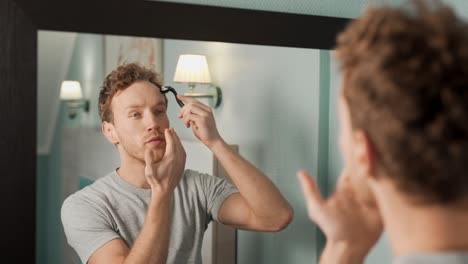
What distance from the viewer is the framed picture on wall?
994 millimetres

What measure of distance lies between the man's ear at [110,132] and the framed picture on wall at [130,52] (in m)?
0.08

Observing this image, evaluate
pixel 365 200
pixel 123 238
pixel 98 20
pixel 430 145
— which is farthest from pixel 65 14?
pixel 430 145

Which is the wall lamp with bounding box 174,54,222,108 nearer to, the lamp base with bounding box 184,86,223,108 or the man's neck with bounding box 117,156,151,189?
the lamp base with bounding box 184,86,223,108

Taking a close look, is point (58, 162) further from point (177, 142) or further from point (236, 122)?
point (236, 122)

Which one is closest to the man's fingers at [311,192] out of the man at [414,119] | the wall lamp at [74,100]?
the man at [414,119]

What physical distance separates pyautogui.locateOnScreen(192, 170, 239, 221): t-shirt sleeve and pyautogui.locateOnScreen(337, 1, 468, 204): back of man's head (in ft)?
1.67

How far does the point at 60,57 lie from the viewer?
37.7 inches

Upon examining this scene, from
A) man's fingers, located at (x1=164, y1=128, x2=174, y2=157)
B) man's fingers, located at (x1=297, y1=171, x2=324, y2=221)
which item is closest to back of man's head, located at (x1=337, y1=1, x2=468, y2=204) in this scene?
man's fingers, located at (x1=297, y1=171, x2=324, y2=221)

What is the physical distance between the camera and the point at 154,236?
951 mm

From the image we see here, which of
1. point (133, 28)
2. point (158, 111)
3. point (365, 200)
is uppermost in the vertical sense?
point (133, 28)

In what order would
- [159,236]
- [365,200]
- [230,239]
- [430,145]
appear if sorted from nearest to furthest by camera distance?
[430,145], [365,200], [159,236], [230,239]

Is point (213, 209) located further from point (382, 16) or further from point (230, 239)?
point (382, 16)

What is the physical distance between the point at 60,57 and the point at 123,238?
299mm

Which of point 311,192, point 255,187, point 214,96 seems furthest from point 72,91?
point 311,192
